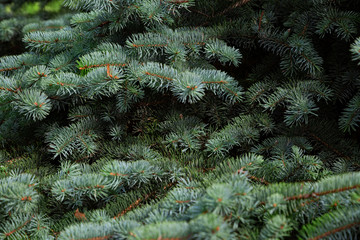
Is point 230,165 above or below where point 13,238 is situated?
above

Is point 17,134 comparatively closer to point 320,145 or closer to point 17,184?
point 17,184

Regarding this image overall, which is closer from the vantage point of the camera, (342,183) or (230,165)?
(342,183)

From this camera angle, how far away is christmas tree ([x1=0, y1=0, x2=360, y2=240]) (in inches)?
31.9

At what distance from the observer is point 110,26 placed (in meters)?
1.23

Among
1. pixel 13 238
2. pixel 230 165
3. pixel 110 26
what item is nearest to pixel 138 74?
pixel 110 26

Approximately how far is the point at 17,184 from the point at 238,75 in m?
0.93

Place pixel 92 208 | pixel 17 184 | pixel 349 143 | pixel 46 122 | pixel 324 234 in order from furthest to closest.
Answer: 1. pixel 46 122
2. pixel 349 143
3. pixel 92 208
4. pixel 17 184
5. pixel 324 234

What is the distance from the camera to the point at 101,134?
4.02ft

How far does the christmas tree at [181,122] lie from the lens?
31.9 inches

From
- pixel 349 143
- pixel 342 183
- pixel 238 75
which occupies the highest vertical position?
pixel 238 75

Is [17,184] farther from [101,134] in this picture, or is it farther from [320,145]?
[320,145]

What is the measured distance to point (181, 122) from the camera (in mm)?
1197

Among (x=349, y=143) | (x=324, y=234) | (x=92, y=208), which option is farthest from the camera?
(x=349, y=143)

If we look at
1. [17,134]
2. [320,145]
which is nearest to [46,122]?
A: [17,134]
